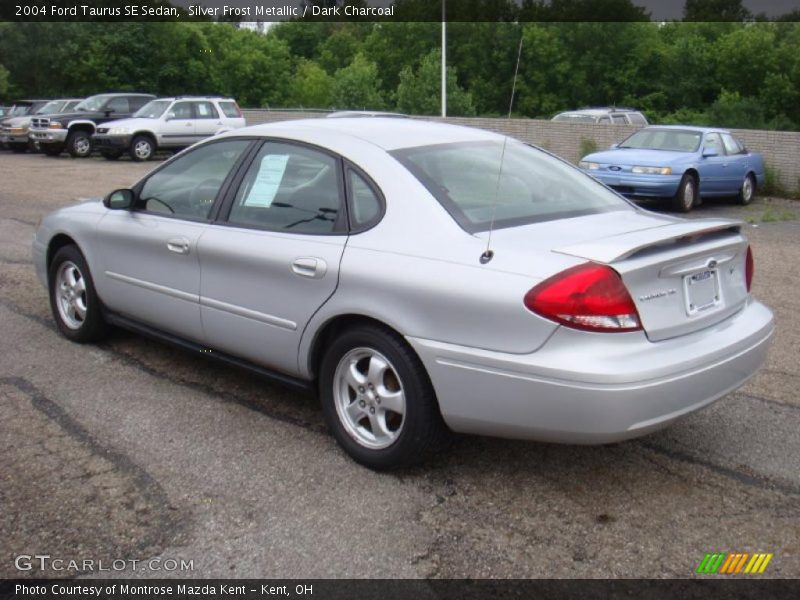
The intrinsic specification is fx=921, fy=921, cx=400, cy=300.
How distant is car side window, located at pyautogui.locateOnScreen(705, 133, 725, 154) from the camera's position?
1589 cm

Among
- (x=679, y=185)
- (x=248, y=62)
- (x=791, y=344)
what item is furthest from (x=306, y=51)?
(x=791, y=344)

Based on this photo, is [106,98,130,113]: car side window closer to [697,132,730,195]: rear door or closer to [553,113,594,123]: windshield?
[553,113,594,123]: windshield

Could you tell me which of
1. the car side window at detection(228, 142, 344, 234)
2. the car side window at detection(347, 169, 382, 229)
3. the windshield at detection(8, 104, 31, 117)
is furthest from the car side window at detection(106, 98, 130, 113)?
the car side window at detection(347, 169, 382, 229)

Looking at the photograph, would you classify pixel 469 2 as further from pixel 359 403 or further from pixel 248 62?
pixel 359 403

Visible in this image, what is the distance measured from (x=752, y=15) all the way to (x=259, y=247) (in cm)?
7697

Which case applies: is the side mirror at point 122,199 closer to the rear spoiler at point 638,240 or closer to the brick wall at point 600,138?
the rear spoiler at point 638,240

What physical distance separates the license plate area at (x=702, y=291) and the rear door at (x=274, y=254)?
1531 mm

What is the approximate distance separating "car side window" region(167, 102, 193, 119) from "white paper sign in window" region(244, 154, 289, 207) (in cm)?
2208

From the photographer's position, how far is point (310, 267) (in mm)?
4277

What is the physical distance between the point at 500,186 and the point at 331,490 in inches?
64.0

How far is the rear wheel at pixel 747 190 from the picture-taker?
16.8 m

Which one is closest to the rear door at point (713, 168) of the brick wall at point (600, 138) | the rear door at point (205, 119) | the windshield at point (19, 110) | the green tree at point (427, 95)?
the brick wall at point (600, 138)

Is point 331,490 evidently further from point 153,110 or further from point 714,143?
point 153,110

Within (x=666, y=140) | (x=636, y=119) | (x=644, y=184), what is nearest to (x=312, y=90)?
(x=636, y=119)
